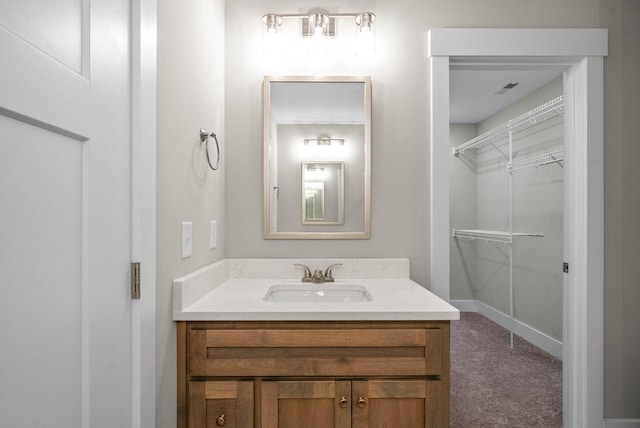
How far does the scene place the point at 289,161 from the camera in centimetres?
185

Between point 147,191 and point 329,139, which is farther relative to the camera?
Result: point 329,139

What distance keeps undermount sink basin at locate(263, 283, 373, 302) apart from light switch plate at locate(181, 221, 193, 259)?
0.50 meters

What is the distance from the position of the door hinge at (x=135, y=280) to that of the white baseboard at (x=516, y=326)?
312 cm

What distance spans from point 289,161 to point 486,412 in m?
1.88

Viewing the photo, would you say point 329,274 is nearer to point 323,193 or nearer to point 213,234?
point 323,193

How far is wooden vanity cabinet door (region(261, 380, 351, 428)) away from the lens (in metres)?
1.25

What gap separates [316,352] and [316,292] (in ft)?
1.50

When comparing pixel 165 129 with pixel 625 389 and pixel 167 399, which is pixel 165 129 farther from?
pixel 625 389

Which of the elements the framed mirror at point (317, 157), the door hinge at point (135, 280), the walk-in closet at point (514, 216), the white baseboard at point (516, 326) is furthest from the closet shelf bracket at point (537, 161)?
the door hinge at point (135, 280)

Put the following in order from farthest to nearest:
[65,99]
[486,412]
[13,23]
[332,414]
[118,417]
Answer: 1. [486,412]
2. [332,414]
3. [118,417]
4. [65,99]
5. [13,23]

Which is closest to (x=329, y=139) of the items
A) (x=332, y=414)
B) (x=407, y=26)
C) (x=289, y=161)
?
(x=289, y=161)

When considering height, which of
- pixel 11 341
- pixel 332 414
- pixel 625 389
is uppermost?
pixel 11 341

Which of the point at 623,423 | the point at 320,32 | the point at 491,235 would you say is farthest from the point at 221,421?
the point at 491,235

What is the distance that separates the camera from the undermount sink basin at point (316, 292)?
5.55ft
